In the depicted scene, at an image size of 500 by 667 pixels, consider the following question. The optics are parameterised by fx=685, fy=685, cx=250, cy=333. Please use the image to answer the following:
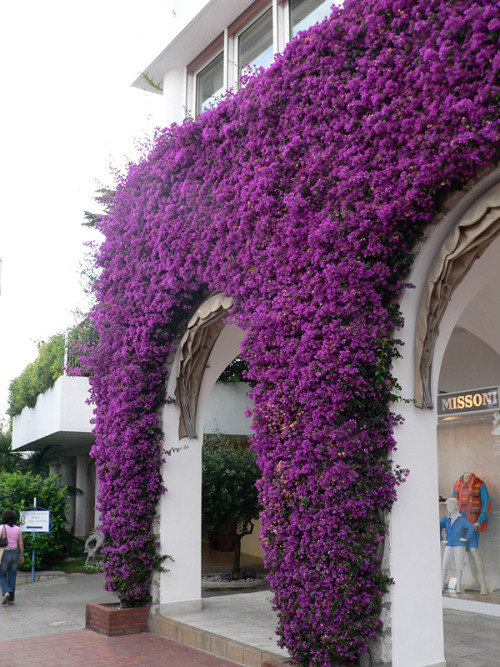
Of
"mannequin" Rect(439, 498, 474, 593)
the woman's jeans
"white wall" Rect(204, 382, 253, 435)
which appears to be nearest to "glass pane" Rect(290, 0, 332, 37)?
"mannequin" Rect(439, 498, 474, 593)

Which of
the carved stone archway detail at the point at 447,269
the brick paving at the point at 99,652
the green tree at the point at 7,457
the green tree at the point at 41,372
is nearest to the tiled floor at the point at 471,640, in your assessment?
the brick paving at the point at 99,652

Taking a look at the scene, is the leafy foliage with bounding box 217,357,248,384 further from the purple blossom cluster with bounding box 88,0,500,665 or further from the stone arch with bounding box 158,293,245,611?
the purple blossom cluster with bounding box 88,0,500,665

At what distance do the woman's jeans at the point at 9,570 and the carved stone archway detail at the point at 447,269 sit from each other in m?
7.63

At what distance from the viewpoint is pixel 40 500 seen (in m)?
15.4

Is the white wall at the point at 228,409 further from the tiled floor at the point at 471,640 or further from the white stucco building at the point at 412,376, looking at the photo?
the tiled floor at the point at 471,640

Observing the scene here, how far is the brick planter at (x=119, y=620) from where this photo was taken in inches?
324

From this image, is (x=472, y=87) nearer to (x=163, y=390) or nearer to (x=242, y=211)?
(x=242, y=211)

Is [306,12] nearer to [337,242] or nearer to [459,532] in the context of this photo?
[337,242]

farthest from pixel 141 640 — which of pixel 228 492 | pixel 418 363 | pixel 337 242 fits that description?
pixel 337 242

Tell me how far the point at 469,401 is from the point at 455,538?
6.17 feet

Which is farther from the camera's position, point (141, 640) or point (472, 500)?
point (472, 500)

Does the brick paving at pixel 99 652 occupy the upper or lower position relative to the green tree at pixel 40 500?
lower

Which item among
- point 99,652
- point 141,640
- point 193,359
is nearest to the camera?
point 99,652

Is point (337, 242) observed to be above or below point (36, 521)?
above
